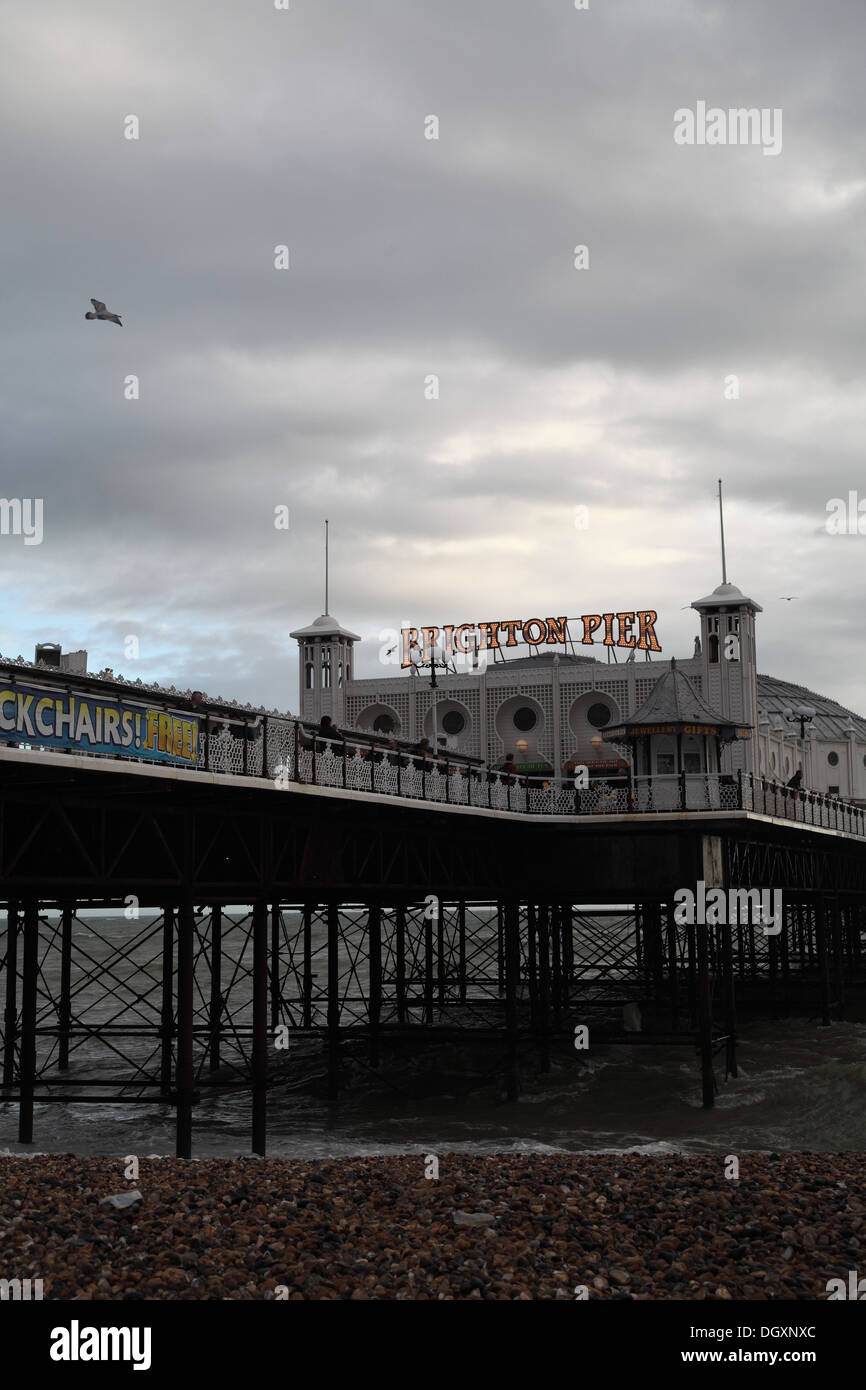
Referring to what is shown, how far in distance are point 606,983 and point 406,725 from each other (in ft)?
48.3

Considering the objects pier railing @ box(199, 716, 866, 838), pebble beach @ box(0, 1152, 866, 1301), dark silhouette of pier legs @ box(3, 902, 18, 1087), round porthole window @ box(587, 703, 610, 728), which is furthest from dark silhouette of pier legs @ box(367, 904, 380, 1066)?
pebble beach @ box(0, 1152, 866, 1301)

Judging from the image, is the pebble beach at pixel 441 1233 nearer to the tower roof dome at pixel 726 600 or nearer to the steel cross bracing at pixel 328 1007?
the steel cross bracing at pixel 328 1007

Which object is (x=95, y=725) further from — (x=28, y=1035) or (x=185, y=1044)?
(x=28, y=1035)

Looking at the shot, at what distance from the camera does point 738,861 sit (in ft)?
132

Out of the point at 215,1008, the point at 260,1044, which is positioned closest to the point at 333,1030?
the point at 215,1008

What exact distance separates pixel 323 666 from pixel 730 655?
54.8 feet

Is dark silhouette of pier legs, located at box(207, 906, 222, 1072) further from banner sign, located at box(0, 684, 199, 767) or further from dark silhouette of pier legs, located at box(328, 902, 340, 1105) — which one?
banner sign, located at box(0, 684, 199, 767)

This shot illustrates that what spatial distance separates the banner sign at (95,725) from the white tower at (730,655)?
34.9 m

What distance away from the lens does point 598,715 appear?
55.7 metres

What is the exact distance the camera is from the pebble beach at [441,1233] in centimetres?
1261

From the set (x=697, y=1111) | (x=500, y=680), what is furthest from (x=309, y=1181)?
(x=500, y=680)

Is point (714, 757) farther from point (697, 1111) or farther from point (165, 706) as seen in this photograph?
point (165, 706)

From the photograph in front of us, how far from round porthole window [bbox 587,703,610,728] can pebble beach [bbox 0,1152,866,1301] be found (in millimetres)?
38080

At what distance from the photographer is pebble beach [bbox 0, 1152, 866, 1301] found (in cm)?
1261
